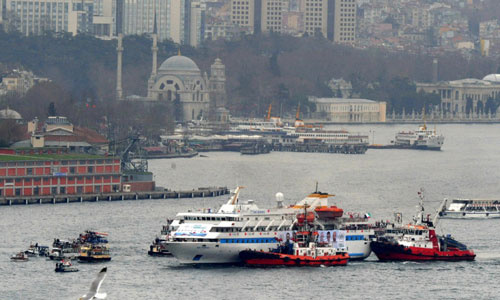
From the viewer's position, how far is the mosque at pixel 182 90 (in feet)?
457

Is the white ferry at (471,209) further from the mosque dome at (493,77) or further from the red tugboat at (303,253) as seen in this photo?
the mosque dome at (493,77)

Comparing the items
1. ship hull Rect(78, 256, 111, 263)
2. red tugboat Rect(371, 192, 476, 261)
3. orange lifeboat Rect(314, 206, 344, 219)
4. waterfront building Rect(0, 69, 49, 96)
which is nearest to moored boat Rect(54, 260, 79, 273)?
ship hull Rect(78, 256, 111, 263)

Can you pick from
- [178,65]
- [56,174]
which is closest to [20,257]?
[56,174]

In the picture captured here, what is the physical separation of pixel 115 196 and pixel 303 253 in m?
20.5

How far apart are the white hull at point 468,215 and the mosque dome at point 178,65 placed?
242ft

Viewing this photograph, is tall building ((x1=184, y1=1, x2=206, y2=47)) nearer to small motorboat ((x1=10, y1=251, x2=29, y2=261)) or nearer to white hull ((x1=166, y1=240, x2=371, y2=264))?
small motorboat ((x1=10, y1=251, x2=29, y2=261))

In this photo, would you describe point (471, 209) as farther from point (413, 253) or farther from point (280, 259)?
point (280, 259)

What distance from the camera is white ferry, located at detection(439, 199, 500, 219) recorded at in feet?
235

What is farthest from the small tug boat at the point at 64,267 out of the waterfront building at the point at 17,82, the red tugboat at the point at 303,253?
the waterfront building at the point at 17,82

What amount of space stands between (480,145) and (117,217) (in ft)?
183

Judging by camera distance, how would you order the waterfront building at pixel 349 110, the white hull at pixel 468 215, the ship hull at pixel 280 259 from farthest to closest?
the waterfront building at pixel 349 110 → the white hull at pixel 468 215 → the ship hull at pixel 280 259

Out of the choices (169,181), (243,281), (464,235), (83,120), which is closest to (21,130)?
(169,181)

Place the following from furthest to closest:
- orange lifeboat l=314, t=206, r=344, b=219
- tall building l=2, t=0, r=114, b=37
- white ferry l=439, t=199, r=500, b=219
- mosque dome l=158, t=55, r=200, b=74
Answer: tall building l=2, t=0, r=114, b=37, mosque dome l=158, t=55, r=200, b=74, white ferry l=439, t=199, r=500, b=219, orange lifeboat l=314, t=206, r=344, b=219

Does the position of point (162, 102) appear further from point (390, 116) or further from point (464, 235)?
point (464, 235)
